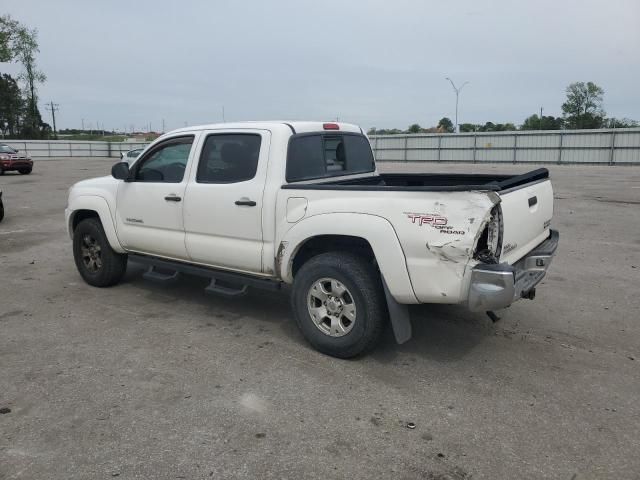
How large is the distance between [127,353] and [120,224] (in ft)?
6.22

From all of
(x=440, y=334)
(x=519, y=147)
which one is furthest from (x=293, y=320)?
(x=519, y=147)

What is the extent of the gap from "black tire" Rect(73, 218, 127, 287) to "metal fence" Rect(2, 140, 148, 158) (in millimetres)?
45698

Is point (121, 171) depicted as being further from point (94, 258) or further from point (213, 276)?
point (213, 276)

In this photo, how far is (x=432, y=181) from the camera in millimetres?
5562

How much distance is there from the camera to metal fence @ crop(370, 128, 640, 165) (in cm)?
3575

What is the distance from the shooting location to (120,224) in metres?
5.81

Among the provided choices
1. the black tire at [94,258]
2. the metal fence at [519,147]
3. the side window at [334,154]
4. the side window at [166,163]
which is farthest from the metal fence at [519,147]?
the black tire at [94,258]

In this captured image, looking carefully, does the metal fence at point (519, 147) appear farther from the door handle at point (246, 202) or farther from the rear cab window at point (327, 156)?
the door handle at point (246, 202)

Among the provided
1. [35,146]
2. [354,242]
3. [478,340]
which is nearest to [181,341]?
[354,242]

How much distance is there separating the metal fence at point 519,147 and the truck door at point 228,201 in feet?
121

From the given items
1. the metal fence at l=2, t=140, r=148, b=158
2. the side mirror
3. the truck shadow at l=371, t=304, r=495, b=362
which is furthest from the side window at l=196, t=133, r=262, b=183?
the metal fence at l=2, t=140, r=148, b=158

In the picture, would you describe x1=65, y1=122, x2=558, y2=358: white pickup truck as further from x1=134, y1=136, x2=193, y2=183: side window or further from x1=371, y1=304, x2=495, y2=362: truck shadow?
x1=371, y1=304, x2=495, y2=362: truck shadow

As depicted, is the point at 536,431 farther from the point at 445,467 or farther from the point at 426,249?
the point at 426,249

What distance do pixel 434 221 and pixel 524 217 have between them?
949mm
